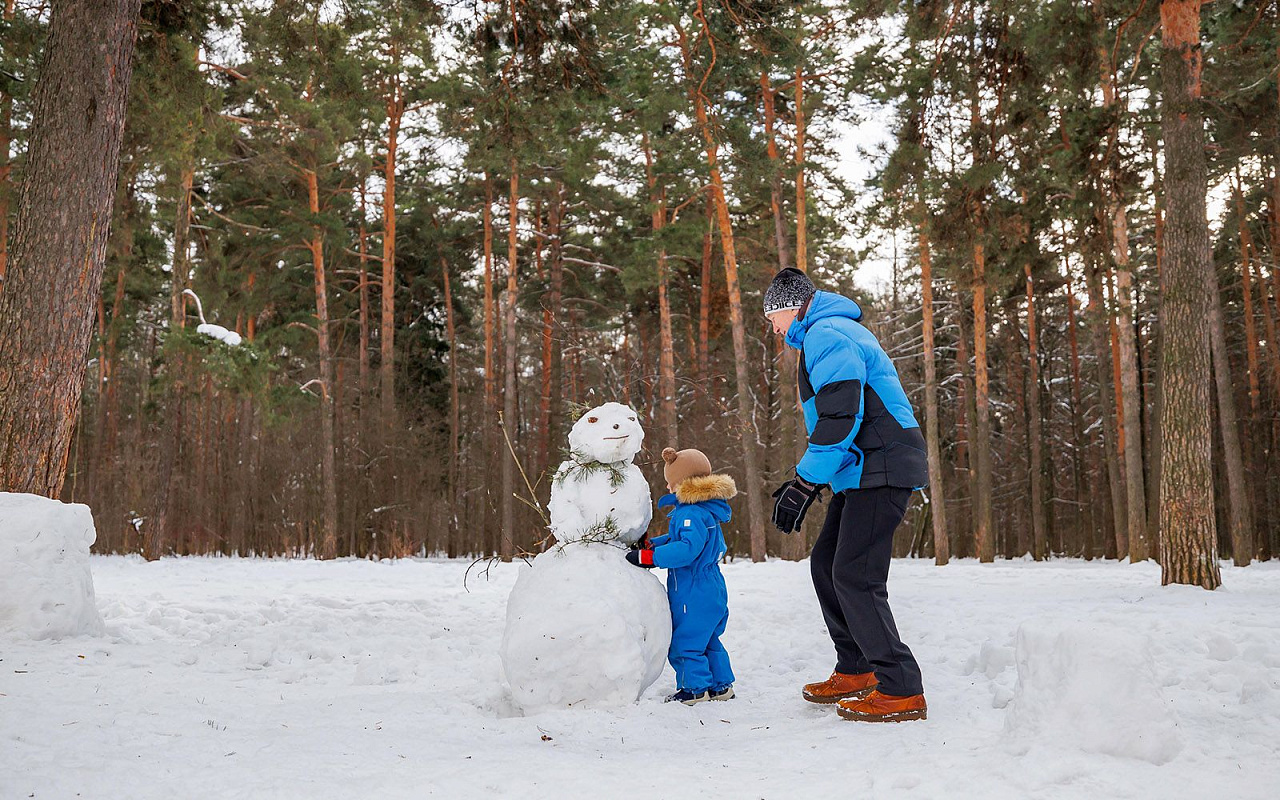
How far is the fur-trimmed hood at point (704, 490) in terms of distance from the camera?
4203 mm

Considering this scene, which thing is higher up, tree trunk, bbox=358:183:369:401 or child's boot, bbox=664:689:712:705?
tree trunk, bbox=358:183:369:401

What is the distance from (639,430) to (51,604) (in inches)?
146

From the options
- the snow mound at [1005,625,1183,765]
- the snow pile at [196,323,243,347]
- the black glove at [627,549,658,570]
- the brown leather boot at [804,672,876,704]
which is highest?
the snow pile at [196,323,243,347]

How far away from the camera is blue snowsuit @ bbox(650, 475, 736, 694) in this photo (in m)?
4.10

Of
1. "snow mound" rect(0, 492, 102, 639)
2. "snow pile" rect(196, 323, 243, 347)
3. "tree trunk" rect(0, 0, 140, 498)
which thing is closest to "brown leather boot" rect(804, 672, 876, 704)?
"snow mound" rect(0, 492, 102, 639)

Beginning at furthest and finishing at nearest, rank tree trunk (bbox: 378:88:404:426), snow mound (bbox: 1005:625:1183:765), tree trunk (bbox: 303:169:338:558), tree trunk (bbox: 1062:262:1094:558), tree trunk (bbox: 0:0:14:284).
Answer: tree trunk (bbox: 1062:262:1094:558)
tree trunk (bbox: 378:88:404:426)
tree trunk (bbox: 303:169:338:558)
tree trunk (bbox: 0:0:14:284)
snow mound (bbox: 1005:625:1183:765)

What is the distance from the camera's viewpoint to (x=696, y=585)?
4.14m

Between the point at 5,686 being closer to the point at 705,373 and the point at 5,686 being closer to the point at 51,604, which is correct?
the point at 51,604

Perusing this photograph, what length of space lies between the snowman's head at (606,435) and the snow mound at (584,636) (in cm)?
55

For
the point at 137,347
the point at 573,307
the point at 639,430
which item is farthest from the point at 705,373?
the point at 137,347

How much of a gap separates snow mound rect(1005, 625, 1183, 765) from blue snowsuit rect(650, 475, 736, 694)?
1.47m

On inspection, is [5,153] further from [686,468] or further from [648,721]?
[648,721]

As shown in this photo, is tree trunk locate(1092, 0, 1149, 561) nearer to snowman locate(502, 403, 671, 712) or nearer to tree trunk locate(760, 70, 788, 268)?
tree trunk locate(760, 70, 788, 268)

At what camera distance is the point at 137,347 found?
83.1 feet
